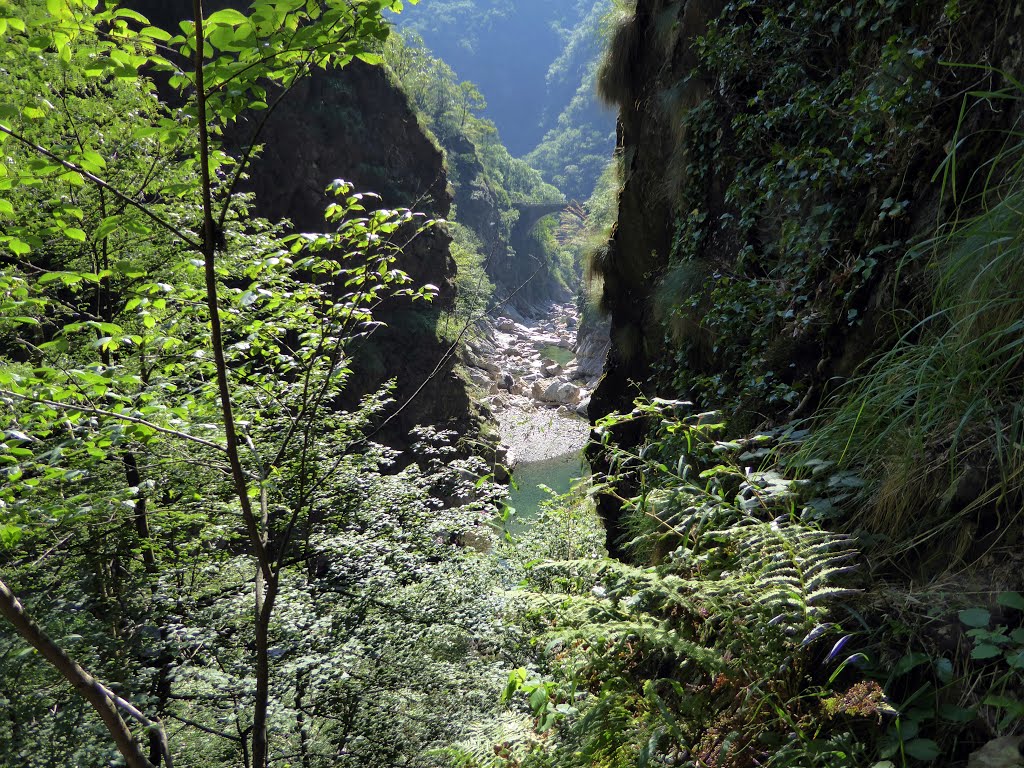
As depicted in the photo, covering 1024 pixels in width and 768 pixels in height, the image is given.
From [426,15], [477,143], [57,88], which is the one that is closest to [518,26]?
[426,15]

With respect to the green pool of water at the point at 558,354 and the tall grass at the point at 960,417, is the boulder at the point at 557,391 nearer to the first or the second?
the green pool of water at the point at 558,354

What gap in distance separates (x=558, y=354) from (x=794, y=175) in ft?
121

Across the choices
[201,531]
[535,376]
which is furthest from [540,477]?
[201,531]

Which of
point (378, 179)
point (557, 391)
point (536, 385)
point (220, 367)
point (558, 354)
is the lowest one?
point (220, 367)

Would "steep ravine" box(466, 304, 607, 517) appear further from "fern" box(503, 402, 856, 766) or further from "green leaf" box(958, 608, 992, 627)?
"green leaf" box(958, 608, 992, 627)

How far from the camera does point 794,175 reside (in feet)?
12.6

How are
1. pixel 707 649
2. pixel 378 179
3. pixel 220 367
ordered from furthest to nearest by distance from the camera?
pixel 378 179 → pixel 220 367 → pixel 707 649

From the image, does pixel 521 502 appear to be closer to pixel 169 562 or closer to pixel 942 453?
pixel 169 562

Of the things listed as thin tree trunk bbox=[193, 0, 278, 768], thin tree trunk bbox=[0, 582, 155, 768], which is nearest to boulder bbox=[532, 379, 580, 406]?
thin tree trunk bbox=[193, 0, 278, 768]

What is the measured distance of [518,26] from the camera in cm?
13912

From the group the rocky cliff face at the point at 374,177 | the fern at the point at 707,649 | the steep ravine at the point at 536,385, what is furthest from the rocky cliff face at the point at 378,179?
the fern at the point at 707,649

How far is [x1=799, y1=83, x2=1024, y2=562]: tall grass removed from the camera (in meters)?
1.54

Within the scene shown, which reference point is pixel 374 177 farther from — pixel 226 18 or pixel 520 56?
pixel 520 56


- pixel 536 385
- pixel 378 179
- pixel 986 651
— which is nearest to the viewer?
pixel 986 651
